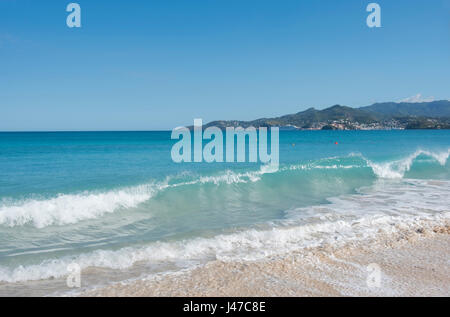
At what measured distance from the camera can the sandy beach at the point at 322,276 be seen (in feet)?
18.6

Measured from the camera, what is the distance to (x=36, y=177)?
65.3 ft

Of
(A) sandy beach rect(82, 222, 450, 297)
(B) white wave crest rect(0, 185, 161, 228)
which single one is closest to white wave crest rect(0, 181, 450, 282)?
(A) sandy beach rect(82, 222, 450, 297)

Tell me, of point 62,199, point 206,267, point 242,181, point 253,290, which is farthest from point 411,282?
point 242,181

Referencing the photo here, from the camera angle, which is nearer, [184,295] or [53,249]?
[184,295]

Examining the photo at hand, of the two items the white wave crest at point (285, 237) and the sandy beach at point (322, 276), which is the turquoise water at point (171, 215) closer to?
the white wave crest at point (285, 237)

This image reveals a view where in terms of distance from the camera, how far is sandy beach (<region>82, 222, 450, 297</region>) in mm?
5660

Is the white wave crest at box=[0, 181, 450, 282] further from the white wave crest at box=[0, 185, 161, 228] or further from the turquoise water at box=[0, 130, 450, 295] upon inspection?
the white wave crest at box=[0, 185, 161, 228]

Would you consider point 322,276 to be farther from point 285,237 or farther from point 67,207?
point 67,207

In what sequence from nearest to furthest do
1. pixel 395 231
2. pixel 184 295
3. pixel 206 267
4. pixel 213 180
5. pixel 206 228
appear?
pixel 184 295 → pixel 206 267 → pixel 395 231 → pixel 206 228 → pixel 213 180

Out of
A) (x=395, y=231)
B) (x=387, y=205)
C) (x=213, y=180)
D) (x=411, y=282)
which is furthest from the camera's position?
(x=213, y=180)

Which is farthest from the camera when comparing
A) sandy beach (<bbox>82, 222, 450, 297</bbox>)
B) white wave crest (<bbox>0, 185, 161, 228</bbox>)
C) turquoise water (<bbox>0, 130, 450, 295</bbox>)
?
white wave crest (<bbox>0, 185, 161, 228</bbox>)

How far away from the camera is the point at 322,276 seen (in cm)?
629

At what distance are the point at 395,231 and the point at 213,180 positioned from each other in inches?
435

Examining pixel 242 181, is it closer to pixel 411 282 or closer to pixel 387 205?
pixel 387 205
